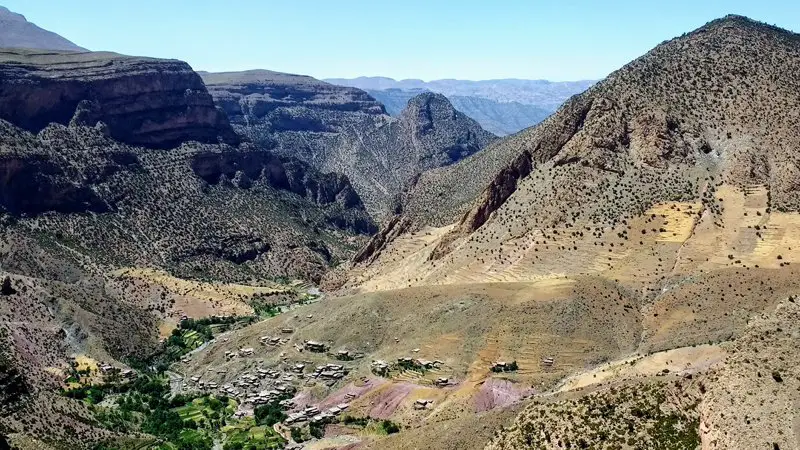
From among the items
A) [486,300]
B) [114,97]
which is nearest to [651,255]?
[486,300]

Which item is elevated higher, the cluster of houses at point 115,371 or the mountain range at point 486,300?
the mountain range at point 486,300

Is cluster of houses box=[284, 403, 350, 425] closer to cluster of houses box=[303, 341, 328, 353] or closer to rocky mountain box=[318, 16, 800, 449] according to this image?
rocky mountain box=[318, 16, 800, 449]

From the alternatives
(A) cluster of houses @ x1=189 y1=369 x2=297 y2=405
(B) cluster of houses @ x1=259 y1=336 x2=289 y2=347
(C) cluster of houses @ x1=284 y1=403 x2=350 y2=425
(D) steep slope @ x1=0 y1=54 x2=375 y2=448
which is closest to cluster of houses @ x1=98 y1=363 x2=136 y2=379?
(D) steep slope @ x1=0 y1=54 x2=375 y2=448

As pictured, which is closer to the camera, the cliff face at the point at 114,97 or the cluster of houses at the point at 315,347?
the cluster of houses at the point at 315,347

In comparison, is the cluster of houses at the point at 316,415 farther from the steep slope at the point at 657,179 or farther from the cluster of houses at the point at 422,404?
the steep slope at the point at 657,179

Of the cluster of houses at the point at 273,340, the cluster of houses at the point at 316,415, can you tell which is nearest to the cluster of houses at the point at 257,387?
the cluster of houses at the point at 316,415

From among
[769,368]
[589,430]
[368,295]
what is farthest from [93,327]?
[769,368]

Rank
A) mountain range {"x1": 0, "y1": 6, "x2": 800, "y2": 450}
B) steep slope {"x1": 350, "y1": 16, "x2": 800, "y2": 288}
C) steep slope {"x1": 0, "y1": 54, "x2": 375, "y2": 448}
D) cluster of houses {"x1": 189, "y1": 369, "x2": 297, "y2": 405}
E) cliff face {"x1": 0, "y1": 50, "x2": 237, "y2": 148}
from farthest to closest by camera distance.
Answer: cliff face {"x1": 0, "y1": 50, "x2": 237, "y2": 148} < steep slope {"x1": 0, "y1": 54, "x2": 375, "y2": 448} < steep slope {"x1": 350, "y1": 16, "x2": 800, "y2": 288} < cluster of houses {"x1": 189, "y1": 369, "x2": 297, "y2": 405} < mountain range {"x1": 0, "y1": 6, "x2": 800, "y2": 450}
